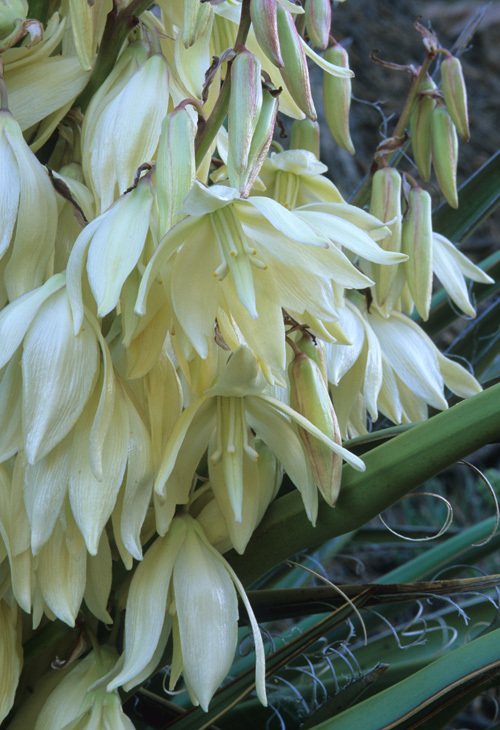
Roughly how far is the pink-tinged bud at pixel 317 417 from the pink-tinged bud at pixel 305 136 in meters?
0.17

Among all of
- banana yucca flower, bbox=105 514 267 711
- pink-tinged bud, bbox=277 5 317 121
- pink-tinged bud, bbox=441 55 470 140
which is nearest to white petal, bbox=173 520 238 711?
banana yucca flower, bbox=105 514 267 711

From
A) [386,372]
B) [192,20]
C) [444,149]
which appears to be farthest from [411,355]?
[192,20]

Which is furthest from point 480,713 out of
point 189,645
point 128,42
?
point 128,42

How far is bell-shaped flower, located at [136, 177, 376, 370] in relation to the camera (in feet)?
1.12

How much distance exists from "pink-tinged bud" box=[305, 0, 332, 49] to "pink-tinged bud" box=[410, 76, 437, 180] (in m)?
0.11

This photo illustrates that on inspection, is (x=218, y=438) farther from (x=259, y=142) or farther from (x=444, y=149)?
(x=444, y=149)

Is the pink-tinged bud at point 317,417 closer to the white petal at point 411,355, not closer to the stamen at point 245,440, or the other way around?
the stamen at point 245,440

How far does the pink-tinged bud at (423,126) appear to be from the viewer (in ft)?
1.70

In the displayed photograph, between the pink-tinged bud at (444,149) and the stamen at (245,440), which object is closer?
the stamen at (245,440)

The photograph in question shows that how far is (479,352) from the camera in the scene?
0.65m

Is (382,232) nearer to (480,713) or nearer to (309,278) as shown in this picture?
(309,278)

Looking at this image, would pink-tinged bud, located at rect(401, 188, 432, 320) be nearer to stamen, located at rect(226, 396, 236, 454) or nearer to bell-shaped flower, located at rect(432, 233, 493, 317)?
bell-shaped flower, located at rect(432, 233, 493, 317)

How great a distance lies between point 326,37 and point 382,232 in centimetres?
12

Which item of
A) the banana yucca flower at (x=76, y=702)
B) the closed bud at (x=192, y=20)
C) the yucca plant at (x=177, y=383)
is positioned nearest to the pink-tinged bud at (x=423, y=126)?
the yucca plant at (x=177, y=383)
